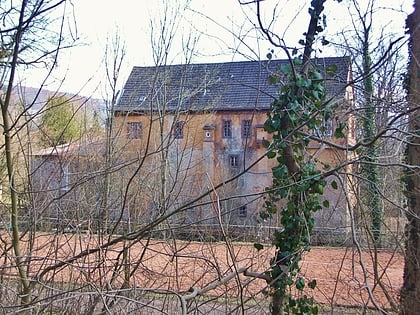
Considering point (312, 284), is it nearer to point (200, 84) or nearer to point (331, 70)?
point (331, 70)

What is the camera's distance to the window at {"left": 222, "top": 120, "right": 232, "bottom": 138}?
55.0 ft

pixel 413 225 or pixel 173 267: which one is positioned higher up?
pixel 413 225

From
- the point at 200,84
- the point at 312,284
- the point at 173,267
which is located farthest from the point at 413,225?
the point at 200,84

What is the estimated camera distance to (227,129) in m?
16.9

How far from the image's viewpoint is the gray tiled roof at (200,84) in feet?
11.5

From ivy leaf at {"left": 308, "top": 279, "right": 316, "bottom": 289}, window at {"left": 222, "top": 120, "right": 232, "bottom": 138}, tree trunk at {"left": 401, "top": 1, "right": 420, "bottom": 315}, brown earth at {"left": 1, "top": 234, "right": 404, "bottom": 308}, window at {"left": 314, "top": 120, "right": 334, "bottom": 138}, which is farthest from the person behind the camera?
window at {"left": 222, "top": 120, "right": 232, "bottom": 138}

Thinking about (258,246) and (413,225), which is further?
(413,225)

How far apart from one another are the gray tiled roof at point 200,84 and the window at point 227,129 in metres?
4.18

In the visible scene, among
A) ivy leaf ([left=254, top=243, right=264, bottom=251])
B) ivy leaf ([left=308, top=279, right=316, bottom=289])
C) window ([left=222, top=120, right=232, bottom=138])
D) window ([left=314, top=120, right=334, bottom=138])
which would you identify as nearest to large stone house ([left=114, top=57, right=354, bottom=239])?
window ([left=314, top=120, right=334, bottom=138])

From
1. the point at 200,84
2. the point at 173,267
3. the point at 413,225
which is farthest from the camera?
the point at 200,84

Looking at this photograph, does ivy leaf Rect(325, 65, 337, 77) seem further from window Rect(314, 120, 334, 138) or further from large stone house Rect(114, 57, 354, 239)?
window Rect(314, 120, 334, 138)

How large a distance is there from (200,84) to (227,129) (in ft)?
32.6

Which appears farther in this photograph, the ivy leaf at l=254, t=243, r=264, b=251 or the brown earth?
the ivy leaf at l=254, t=243, r=264, b=251

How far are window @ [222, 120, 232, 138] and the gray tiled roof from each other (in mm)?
4179
